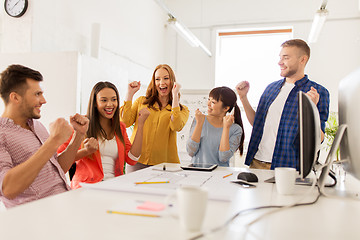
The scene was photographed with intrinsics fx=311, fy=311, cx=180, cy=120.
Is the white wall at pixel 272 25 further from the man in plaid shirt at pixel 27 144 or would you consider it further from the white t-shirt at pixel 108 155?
the man in plaid shirt at pixel 27 144

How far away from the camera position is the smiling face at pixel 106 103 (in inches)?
75.2

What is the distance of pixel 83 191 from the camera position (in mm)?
1048

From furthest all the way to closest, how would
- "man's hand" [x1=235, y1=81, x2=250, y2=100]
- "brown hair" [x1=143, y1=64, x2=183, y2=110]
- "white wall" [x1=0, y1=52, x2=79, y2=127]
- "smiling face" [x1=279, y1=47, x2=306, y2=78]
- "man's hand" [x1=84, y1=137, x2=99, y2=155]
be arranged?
1. "white wall" [x1=0, y1=52, x2=79, y2=127]
2. "brown hair" [x1=143, y1=64, x2=183, y2=110]
3. "man's hand" [x1=235, y1=81, x2=250, y2=100]
4. "smiling face" [x1=279, y1=47, x2=306, y2=78]
5. "man's hand" [x1=84, y1=137, x2=99, y2=155]

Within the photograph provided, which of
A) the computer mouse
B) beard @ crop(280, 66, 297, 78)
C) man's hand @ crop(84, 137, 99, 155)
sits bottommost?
the computer mouse

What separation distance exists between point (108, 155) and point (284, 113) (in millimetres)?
1147

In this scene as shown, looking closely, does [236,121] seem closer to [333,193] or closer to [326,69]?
[333,193]

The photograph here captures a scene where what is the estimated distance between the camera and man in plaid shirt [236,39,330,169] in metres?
1.97

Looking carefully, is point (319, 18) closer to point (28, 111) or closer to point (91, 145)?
point (91, 145)

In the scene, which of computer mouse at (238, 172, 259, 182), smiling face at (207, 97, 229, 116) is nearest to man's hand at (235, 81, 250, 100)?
smiling face at (207, 97, 229, 116)

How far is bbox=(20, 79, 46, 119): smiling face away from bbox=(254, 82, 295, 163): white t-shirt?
1411 millimetres

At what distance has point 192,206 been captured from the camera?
66 cm

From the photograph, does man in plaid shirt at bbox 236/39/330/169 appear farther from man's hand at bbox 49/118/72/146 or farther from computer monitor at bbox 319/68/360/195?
man's hand at bbox 49/118/72/146

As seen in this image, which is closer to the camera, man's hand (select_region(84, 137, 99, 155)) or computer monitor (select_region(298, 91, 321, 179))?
computer monitor (select_region(298, 91, 321, 179))

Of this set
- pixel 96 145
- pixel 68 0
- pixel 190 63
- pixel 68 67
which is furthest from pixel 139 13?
pixel 96 145
